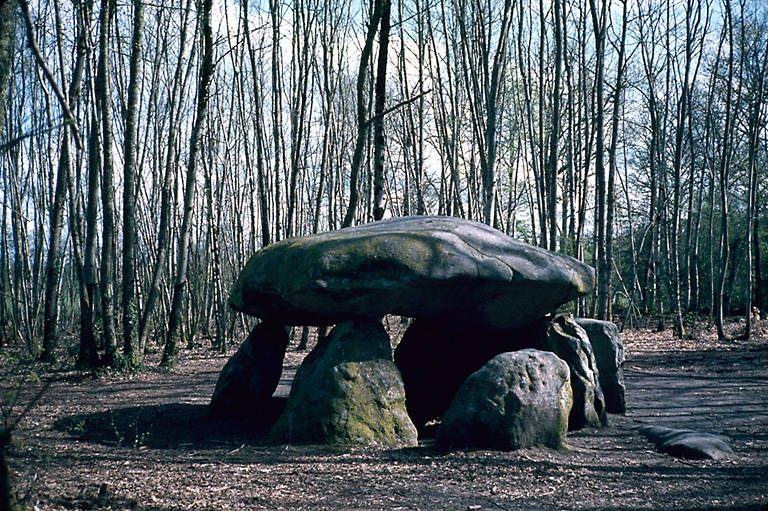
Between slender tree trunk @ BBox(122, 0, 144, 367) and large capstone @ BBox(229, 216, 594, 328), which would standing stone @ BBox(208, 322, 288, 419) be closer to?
large capstone @ BBox(229, 216, 594, 328)

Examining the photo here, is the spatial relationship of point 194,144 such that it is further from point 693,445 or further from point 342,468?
point 693,445

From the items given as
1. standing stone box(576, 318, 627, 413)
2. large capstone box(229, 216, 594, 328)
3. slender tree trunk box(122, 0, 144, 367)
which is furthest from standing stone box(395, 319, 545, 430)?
slender tree trunk box(122, 0, 144, 367)

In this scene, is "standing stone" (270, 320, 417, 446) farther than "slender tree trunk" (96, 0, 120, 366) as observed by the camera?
No

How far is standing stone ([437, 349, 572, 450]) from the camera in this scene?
6539 mm

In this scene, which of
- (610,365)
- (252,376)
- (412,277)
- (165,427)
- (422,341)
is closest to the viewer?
(412,277)

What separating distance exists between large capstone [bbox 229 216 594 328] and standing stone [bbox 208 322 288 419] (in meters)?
0.34

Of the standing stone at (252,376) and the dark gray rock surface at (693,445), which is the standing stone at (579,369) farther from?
the standing stone at (252,376)

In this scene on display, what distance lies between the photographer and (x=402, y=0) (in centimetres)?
2030

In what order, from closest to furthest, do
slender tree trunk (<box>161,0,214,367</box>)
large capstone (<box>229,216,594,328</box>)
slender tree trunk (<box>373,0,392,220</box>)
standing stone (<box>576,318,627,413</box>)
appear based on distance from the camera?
large capstone (<box>229,216,594,328</box>) < standing stone (<box>576,318,627,413</box>) < slender tree trunk (<box>373,0,392,220</box>) < slender tree trunk (<box>161,0,214,367</box>)

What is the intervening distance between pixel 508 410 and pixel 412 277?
5.54 ft

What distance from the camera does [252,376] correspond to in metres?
8.72

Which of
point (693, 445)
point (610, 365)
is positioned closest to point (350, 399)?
point (693, 445)

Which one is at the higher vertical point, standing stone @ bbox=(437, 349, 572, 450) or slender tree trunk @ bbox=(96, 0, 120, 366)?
slender tree trunk @ bbox=(96, 0, 120, 366)

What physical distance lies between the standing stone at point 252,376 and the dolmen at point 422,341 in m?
0.01
